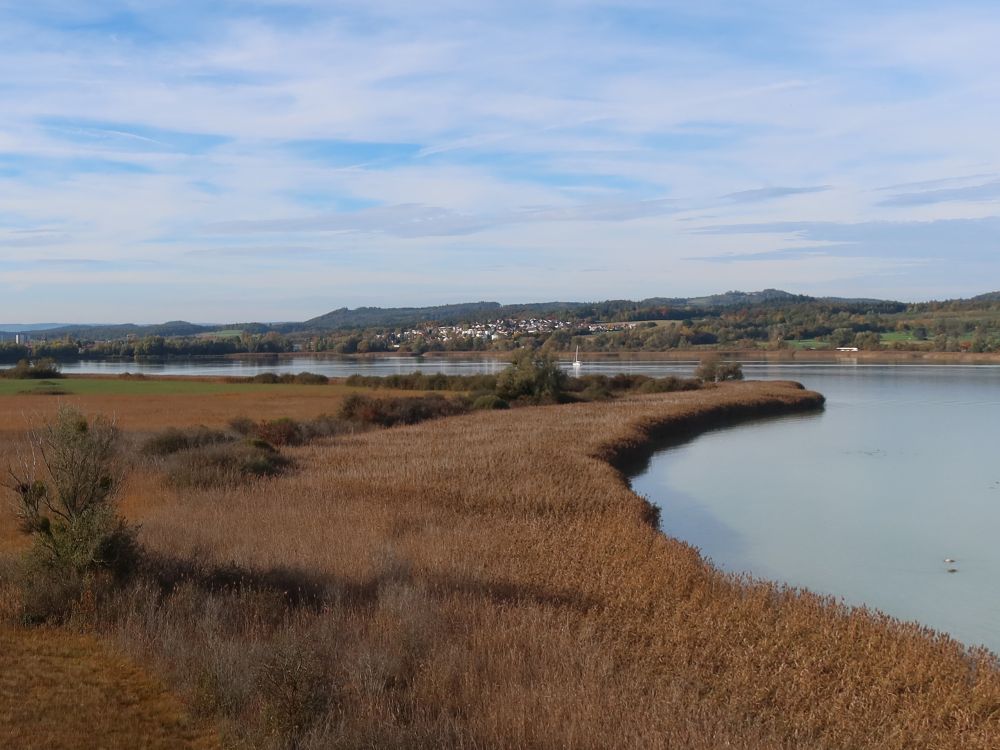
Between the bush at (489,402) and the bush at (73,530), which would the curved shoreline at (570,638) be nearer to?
the bush at (73,530)

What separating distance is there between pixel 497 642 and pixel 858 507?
496 inches

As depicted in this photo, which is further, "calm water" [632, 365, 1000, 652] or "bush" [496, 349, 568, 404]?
"bush" [496, 349, 568, 404]

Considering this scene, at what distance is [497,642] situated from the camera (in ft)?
20.6

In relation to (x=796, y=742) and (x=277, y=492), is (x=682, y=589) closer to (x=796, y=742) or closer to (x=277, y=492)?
(x=796, y=742)

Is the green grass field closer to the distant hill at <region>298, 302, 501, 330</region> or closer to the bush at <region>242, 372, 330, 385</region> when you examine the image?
the bush at <region>242, 372, 330, 385</region>

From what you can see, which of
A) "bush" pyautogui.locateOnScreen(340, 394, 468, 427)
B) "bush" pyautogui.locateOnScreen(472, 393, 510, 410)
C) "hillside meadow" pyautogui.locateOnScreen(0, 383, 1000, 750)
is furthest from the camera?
"bush" pyautogui.locateOnScreen(472, 393, 510, 410)

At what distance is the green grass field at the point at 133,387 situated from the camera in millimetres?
43781

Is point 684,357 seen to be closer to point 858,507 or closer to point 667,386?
point 667,386

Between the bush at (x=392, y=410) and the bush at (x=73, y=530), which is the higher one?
the bush at (x=73, y=530)

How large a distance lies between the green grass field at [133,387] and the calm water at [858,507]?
2734cm

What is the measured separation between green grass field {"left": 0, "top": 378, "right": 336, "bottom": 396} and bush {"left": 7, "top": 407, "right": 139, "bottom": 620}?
3797 cm

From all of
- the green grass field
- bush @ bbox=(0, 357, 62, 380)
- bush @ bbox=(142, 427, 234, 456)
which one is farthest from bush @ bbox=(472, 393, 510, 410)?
bush @ bbox=(0, 357, 62, 380)

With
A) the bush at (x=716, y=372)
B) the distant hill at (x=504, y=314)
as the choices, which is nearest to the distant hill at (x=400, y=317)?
the distant hill at (x=504, y=314)

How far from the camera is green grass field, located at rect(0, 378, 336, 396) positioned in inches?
1724
